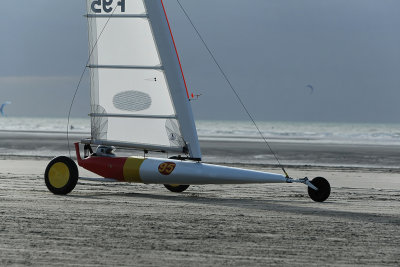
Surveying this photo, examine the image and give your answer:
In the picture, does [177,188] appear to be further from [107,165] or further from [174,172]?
[107,165]

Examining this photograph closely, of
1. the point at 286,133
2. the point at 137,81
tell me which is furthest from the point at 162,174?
the point at 286,133

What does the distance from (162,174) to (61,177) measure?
1599mm

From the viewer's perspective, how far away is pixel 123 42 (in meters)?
12.3

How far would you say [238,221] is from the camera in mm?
8602

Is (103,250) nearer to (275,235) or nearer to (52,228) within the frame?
(52,228)

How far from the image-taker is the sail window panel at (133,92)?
40.0 feet

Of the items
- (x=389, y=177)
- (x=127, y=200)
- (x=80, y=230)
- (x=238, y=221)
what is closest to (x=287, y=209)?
(x=238, y=221)

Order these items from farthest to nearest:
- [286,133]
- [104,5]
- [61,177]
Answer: [286,133] < [104,5] < [61,177]

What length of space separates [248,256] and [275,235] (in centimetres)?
121

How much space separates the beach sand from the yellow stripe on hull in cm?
26

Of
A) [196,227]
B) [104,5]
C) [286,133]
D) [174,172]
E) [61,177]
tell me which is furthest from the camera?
[286,133]

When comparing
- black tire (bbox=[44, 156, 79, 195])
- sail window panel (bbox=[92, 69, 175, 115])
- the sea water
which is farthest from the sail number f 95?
the sea water

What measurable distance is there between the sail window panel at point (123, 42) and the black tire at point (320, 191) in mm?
3191

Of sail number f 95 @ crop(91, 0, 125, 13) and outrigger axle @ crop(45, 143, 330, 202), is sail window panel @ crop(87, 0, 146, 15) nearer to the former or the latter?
sail number f 95 @ crop(91, 0, 125, 13)
